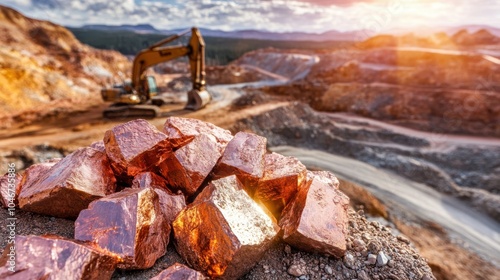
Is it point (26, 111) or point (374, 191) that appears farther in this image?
point (26, 111)

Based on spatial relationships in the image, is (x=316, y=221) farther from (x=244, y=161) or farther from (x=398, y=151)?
(x=398, y=151)

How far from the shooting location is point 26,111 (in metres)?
18.2

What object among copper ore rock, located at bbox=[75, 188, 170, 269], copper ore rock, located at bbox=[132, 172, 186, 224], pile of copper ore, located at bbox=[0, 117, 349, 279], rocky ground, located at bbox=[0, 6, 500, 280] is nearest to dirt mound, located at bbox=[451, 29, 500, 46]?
rocky ground, located at bbox=[0, 6, 500, 280]

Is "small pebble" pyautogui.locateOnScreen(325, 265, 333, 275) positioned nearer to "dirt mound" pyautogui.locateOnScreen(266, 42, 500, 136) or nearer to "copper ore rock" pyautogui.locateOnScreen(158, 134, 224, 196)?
"copper ore rock" pyautogui.locateOnScreen(158, 134, 224, 196)

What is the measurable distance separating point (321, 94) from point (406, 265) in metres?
28.7

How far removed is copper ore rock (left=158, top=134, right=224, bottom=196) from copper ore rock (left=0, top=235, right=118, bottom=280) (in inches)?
57.7

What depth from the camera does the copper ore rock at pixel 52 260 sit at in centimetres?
266

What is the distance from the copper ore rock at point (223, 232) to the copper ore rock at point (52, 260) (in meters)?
0.99

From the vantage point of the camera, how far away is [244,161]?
4.21 meters

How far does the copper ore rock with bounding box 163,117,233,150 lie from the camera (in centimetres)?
455

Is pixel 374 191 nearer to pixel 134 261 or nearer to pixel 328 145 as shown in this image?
pixel 328 145

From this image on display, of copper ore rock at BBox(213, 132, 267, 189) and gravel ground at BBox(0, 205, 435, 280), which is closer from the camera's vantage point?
gravel ground at BBox(0, 205, 435, 280)

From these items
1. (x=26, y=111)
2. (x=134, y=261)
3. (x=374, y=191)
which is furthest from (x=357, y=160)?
(x=26, y=111)

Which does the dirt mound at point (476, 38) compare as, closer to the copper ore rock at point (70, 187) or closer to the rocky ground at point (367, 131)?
the rocky ground at point (367, 131)
